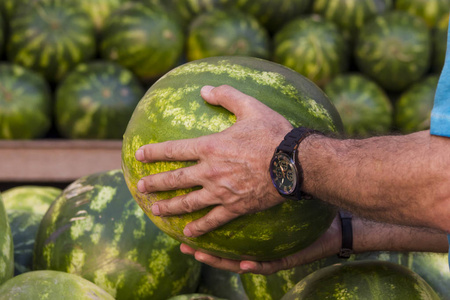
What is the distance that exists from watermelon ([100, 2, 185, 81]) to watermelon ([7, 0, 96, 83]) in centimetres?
20

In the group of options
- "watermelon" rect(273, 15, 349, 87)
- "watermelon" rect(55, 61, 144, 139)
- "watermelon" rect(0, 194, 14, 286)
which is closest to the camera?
"watermelon" rect(0, 194, 14, 286)

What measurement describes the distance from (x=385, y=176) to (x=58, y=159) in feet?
9.99

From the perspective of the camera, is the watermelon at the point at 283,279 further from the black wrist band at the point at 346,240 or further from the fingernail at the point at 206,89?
the fingernail at the point at 206,89

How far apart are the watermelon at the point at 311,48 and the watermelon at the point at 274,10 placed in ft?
0.40

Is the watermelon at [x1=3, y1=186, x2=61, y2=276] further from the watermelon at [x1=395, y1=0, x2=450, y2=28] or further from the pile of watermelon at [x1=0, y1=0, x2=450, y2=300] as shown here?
the watermelon at [x1=395, y1=0, x2=450, y2=28]

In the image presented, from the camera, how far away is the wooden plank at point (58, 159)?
3.70 metres

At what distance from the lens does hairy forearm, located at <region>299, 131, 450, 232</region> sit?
40.8 inches

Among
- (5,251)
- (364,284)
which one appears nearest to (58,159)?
(5,251)

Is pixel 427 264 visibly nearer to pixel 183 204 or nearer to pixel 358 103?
pixel 183 204

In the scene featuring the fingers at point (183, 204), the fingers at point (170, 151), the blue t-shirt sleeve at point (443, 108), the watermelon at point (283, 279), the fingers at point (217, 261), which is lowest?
the watermelon at point (283, 279)

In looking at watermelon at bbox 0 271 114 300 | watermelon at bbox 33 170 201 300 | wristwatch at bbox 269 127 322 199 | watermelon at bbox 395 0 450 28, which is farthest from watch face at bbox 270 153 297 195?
watermelon at bbox 395 0 450 28

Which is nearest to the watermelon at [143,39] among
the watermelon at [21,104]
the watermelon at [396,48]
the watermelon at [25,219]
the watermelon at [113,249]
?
the watermelon at [21,104]

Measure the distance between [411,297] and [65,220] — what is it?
1.08m

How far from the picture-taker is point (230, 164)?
1.24 meters
